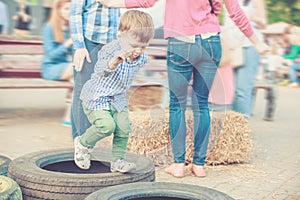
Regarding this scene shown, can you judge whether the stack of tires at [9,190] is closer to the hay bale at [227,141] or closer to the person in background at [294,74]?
the hay bale at [227,141]

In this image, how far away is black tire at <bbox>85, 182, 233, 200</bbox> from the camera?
3574mm

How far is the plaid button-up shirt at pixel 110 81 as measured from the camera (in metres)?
4.10

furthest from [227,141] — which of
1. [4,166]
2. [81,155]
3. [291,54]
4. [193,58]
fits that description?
[291,54]

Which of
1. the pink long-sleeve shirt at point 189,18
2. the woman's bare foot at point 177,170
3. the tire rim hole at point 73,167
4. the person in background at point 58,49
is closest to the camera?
the tire rim hole at point 73,167

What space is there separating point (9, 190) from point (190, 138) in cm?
249

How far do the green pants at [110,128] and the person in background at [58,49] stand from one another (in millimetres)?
3459

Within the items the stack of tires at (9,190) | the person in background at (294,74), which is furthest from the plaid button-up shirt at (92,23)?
the person in background at (294,74)

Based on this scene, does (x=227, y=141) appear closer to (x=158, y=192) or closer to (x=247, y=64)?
(x=247, y=64)

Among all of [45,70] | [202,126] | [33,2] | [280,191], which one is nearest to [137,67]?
[202,126]

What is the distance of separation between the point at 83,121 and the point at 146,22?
1.33 m

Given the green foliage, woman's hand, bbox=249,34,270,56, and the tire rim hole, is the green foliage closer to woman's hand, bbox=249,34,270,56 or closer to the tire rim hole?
woman's hand, bbox=249,34,270,56

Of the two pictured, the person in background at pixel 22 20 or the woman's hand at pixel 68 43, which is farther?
the person in background at pixel 22 20

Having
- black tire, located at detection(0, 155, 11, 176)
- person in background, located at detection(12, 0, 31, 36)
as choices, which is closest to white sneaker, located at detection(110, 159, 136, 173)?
black tire, located at detection(0, 155, 11, 176)

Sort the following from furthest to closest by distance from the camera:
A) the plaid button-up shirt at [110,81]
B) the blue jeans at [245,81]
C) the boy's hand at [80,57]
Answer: the blue jeans at [245,81]
the boy's hand at [80,57]
the plaid button-up shirt at [110,81]
